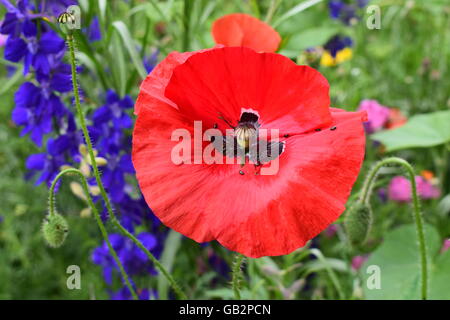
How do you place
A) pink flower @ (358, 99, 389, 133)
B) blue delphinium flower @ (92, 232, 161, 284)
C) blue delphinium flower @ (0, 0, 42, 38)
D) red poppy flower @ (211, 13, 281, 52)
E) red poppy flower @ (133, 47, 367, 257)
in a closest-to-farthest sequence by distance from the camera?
red poppy flower @ (133, 47, 367, 257)
red poppy flower @ (211, 13, 281, 52)
blue delphinium flower @ (0, 0, 42, 38)
blue delphinium flower @ (92, 232, 161, 284)
pink flower @ (358, 99, 389, 133)

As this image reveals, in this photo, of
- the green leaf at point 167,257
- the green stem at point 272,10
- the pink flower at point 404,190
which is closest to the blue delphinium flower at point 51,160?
the green leaf at point 167,257

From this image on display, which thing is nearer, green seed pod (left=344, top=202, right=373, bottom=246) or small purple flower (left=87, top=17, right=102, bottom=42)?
green seed pod (left=344, top=202, right=373, bottom=246)

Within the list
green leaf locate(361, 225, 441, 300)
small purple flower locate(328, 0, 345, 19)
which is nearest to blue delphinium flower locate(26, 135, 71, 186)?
green leaf locate(361, 225, 441, 300)

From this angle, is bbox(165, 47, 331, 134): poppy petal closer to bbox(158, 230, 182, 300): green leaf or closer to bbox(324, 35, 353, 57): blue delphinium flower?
bbox(158, 230, 182, 300): green leaf

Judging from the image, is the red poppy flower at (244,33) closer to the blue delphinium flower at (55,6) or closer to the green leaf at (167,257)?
the blue delphinium flower at (55,6)

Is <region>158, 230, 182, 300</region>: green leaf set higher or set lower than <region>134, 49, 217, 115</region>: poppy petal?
lower

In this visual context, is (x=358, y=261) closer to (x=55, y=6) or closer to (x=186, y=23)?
(x=186, y=23)

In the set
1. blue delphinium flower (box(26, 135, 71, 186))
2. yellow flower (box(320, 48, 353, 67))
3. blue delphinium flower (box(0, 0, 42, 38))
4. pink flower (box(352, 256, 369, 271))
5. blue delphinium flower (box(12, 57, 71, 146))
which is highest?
yellow flower (box(320, 48, 353, 67))
